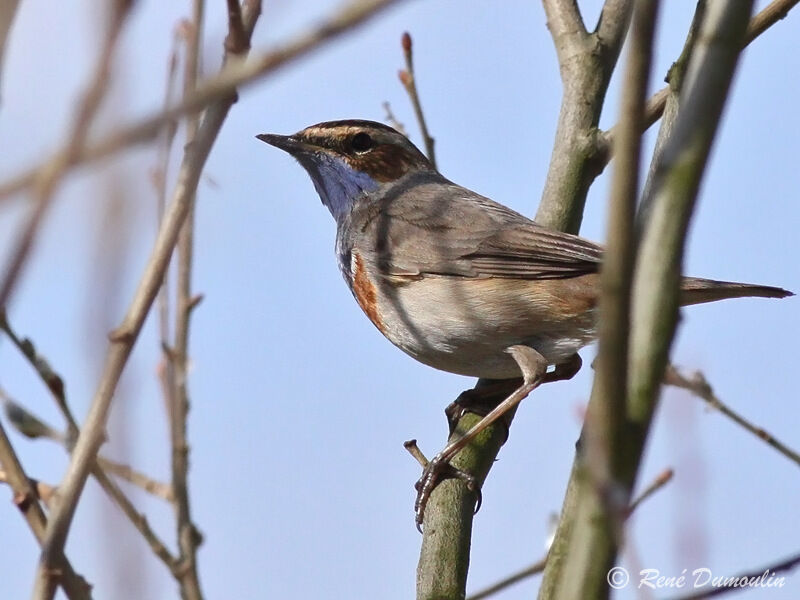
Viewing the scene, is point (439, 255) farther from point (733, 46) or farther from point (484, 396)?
point (733, 46)

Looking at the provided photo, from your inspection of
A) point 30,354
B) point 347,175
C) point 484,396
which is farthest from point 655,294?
point 347,175

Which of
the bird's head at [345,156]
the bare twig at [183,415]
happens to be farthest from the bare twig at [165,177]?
the bird's head at [345,156]

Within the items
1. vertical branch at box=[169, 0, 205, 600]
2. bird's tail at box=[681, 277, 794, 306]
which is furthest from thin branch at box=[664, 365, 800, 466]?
vertical branch at box=[169, 0, 205, 600]

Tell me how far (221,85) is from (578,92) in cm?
497

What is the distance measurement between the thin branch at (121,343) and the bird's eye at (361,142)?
497 centimetres

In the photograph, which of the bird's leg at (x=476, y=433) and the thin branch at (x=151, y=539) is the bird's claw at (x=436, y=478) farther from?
the thin branch at (x=151, y=539)

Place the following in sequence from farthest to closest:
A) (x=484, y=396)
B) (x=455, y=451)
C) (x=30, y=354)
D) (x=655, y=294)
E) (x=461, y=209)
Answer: (x=461, y=209) → (x=484, y=396) → (x=455, y=451) → (x=30, y=354) → (x=655, y=294)

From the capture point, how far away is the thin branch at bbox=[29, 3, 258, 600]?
244cm

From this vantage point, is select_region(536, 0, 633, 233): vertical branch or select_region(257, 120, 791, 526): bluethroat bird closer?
select_region(257, 120, 791, 526): bluethroat bird

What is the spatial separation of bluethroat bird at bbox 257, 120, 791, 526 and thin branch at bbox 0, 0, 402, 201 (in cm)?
414

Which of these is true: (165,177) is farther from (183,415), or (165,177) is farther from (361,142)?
(361,142)

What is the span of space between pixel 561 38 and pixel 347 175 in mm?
1880

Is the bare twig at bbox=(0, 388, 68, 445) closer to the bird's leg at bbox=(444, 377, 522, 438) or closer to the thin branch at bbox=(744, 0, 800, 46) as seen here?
the bird's leg at bbox=(444, 377, 522, 438)

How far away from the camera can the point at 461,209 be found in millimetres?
7305
